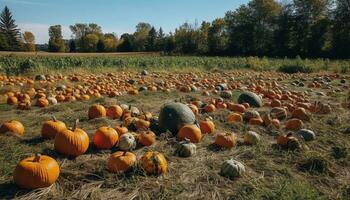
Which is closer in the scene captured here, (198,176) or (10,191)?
(10,191)

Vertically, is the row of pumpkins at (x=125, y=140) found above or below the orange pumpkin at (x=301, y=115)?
above

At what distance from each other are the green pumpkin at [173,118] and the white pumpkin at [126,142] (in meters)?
1.10

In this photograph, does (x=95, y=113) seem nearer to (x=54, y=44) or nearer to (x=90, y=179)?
(x=90, y=179)

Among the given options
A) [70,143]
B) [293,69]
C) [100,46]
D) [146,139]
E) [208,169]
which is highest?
[70,143]

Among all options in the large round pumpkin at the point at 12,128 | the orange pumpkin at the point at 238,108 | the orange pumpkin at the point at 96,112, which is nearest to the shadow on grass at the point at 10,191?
the large round pumpkin at the point at 12,128

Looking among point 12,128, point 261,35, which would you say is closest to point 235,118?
point 12,128

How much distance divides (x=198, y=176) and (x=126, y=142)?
1341 mm

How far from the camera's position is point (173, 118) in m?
6.20

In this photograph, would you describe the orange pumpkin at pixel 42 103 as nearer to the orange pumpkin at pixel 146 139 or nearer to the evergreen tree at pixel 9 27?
the orange pumpkin at pixel 146 139

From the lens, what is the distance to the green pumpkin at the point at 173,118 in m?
6.19

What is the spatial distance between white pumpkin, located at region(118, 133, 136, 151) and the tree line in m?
44.0

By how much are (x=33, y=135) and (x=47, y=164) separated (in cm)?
228

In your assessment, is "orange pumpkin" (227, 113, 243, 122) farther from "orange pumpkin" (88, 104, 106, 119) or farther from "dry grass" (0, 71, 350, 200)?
"orange pumpkin" (88, 104, 106, 119)

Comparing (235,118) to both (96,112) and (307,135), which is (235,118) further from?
(96,112)
